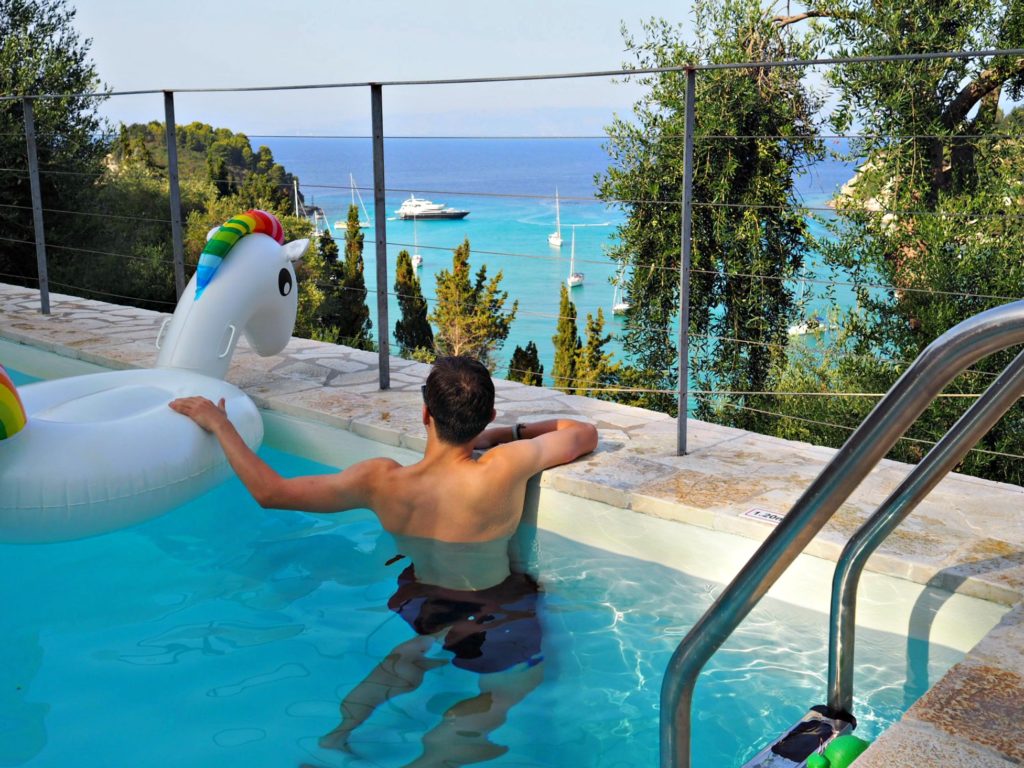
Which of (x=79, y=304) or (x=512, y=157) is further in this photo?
(x=512, y=157)

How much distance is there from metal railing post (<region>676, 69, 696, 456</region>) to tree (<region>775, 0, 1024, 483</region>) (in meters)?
6.15

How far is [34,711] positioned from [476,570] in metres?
1.14

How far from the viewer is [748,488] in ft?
10.4

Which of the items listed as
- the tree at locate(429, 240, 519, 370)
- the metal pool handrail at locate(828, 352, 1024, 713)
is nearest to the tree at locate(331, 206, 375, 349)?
the tree at locate(429, 240, 519, 370)

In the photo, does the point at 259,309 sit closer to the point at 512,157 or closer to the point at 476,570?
the point at 476,570

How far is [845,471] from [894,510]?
590 millimetres

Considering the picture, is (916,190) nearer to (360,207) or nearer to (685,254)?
(685,254)

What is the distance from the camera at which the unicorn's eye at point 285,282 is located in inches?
155

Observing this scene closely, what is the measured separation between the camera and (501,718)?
240cm

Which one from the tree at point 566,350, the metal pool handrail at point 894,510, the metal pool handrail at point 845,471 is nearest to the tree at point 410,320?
the tree at point 566,350

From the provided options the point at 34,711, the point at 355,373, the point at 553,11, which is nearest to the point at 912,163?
the point at 355,373

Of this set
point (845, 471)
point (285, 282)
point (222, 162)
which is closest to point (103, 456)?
point (285, 282)

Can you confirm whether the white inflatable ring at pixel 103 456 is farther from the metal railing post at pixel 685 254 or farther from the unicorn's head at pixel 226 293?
the metal railing post at pixel 685 254

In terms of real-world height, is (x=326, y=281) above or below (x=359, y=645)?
below
